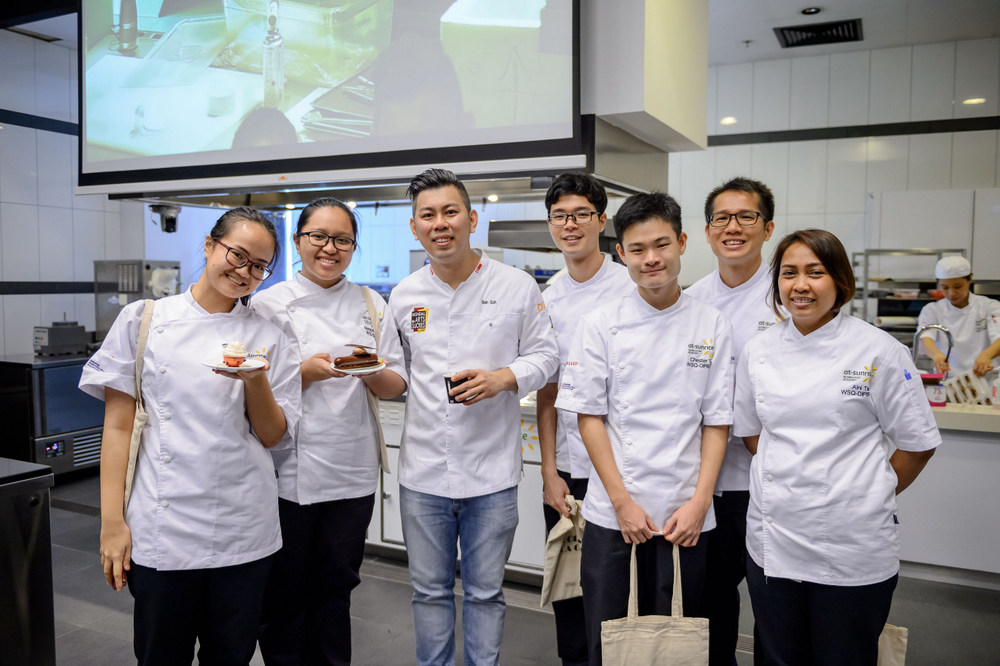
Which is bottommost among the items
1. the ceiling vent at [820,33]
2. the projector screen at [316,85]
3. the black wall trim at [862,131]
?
the projector screen at [316,85]

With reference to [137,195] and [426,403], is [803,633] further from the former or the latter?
[137,195]

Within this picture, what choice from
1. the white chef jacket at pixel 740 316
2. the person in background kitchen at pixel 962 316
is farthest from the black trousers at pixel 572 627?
the person in background kitchen at pixel 962 316

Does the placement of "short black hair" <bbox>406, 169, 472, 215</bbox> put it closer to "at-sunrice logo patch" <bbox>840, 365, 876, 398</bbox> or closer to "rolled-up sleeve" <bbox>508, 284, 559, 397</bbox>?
"rolled-up sleeve" <bbox>508, 284, 559, 397</bbox>

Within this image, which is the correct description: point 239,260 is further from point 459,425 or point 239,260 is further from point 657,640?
point 657,640

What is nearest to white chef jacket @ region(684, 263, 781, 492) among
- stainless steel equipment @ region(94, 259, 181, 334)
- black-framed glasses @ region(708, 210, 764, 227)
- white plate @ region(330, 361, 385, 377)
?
black-framed glasses @ region(708, 210, 764, 227)

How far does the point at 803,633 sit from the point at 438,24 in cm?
296

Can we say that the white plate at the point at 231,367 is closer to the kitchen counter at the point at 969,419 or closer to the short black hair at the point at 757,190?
the short black hair at the point at 757,190

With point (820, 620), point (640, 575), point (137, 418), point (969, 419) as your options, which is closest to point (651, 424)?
point (640, 575)

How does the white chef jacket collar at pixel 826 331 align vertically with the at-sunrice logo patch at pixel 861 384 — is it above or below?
above

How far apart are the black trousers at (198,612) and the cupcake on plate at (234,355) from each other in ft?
1.81

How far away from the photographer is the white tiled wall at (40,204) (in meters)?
6.57

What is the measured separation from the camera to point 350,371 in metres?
1.88

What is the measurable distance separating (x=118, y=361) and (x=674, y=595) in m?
1.50

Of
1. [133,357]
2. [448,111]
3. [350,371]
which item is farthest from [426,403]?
[448,111]
